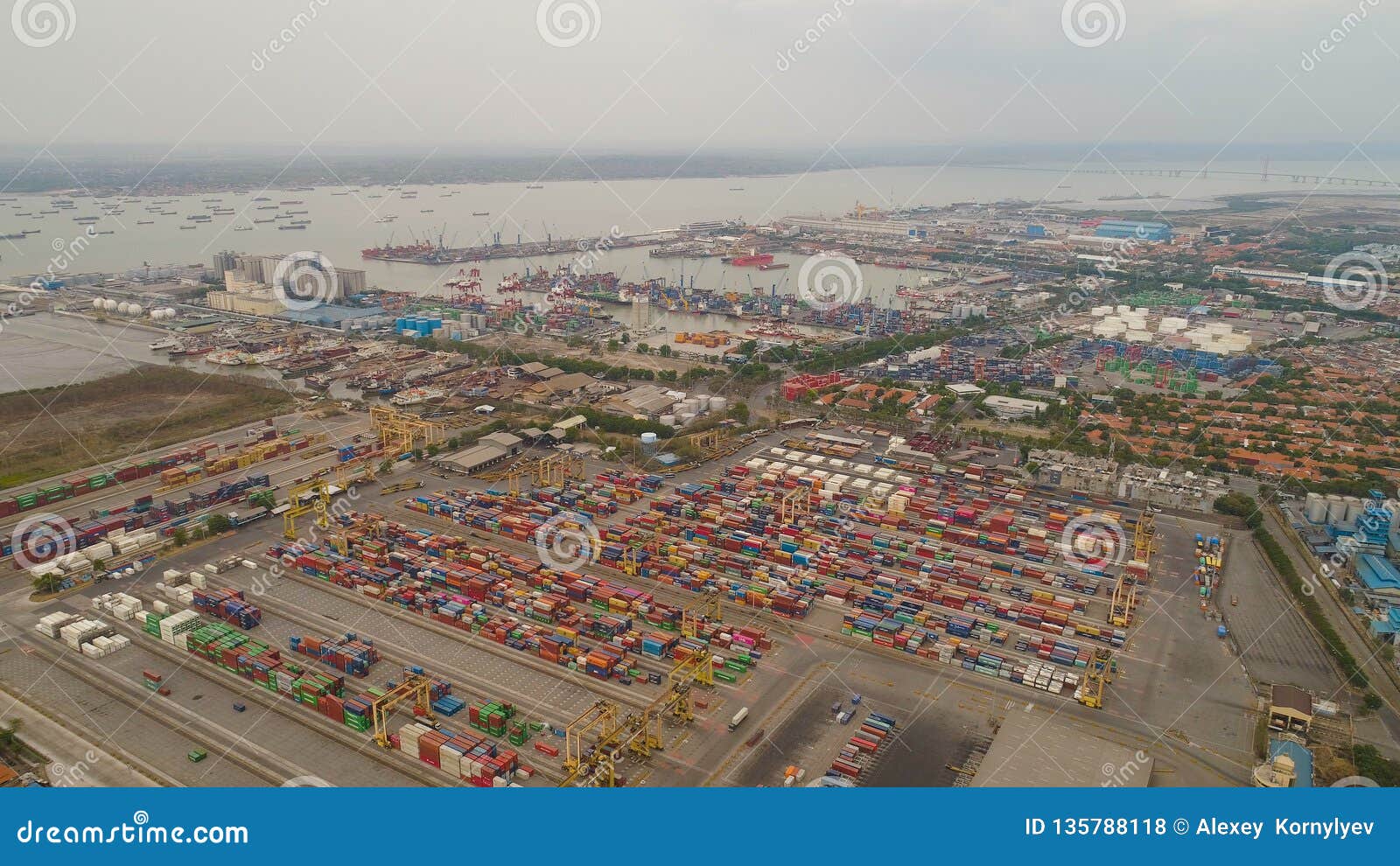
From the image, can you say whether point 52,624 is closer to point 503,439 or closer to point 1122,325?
point 503,439

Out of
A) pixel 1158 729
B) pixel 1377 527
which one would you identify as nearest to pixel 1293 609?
pixel 1377 527

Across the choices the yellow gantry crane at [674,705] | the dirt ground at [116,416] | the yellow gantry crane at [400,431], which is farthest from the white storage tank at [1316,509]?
the dirt ground at [116,416]

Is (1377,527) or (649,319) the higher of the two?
(649,319)

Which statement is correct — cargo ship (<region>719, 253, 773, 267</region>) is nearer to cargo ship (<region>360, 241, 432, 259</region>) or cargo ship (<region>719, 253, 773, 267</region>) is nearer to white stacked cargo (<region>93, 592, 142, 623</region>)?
cargo ship (<region>360, 241, 432, 259</region>)

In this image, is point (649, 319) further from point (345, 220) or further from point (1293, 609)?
point (345, 220)

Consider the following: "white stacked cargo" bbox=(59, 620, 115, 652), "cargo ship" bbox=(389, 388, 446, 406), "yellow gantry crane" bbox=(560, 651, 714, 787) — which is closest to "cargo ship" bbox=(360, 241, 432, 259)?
"cargo ship" bbox=(389, 388, 446, 406)

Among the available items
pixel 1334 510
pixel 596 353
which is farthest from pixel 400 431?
pixel 1334 510
